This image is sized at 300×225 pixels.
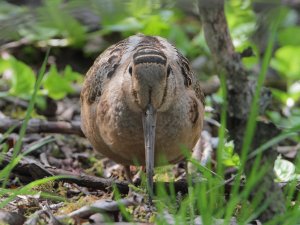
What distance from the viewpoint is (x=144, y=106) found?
4395 mm

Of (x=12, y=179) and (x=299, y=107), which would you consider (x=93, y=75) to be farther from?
(x=299, y=107)

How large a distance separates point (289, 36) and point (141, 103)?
402 cm

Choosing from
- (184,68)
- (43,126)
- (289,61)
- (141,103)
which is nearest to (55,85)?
(43,126)

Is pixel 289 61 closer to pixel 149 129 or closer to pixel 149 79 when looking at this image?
pixel 149 129

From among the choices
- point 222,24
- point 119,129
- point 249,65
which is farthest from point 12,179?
point 249,65

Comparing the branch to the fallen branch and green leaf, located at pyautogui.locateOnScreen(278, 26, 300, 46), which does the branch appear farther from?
green leaf, located at pyautogui.locateOnScreen(278, 26, 300, 46)

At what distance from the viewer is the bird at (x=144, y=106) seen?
14.1ft

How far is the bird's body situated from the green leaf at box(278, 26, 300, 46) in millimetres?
3007

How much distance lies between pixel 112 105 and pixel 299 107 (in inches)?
137

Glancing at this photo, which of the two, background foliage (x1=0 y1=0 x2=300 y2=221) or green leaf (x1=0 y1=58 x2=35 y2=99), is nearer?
green leaf (x1=0 y1=58 x2=35 y2=99)

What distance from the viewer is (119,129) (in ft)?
15.3

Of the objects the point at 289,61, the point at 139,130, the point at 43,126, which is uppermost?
the point at 139,130

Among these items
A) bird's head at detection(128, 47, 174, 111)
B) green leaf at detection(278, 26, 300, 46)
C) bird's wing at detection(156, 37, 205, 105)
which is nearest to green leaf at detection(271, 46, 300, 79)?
green leaf at detection(278, 26, 300, 46)

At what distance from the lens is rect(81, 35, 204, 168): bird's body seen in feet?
14.1
